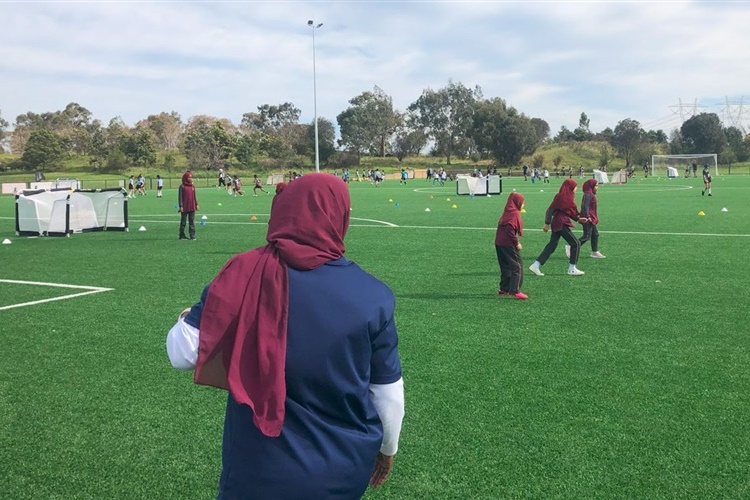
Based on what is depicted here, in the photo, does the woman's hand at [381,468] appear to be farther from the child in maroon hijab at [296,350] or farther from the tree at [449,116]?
the tree at [449,116]

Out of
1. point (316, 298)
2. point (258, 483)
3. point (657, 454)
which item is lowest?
point (657, 454)

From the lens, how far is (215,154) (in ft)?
286

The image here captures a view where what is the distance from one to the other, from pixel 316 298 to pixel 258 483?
667 mm

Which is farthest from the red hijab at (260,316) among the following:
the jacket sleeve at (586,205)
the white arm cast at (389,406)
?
the jacket sleeve at (586,205)

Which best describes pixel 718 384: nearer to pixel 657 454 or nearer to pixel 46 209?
pixel 657 454

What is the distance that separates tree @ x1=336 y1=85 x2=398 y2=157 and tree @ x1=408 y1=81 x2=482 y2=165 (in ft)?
19.0

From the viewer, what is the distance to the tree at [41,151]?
259 ft

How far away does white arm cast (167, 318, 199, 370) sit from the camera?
2.18 m

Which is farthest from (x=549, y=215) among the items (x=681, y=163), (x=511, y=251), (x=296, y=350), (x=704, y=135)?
(x=704, y=135)

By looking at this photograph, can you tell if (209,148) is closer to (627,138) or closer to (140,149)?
(140,149)

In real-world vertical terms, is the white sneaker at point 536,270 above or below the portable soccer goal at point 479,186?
below

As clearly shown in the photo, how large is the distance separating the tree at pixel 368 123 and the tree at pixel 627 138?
36713 mm

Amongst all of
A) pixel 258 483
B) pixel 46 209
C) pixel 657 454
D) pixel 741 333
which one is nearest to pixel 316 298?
pixel 258 483

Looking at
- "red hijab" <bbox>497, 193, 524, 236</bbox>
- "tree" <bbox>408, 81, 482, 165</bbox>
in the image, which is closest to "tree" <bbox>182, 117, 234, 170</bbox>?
"tree" <bbox>408, 81, 482, 165</bbox>
